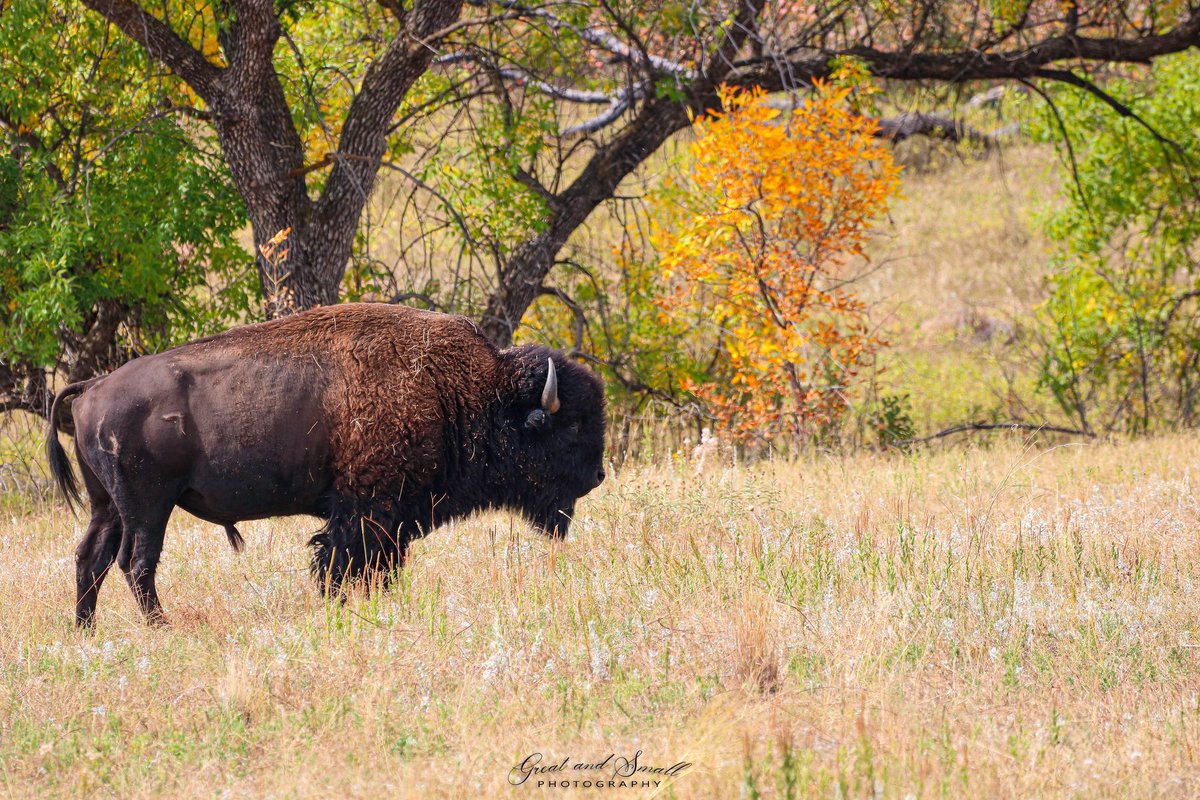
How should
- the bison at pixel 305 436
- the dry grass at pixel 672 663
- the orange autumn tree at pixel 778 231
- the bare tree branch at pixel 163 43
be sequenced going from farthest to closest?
the orange autumn tree at pixel 778 231 < the bare tree branch at pixel 163 43 < the bison at pixel 305 436 < the dry grass at pixel 672 663

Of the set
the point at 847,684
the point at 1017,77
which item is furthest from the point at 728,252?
the point at 847,684

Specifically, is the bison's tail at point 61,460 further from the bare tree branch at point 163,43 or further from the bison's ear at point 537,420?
the bare tree branch at point 163,43

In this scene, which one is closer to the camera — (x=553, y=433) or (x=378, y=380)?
(x=378, y=380)

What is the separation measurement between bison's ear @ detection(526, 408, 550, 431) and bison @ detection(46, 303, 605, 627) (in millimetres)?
14

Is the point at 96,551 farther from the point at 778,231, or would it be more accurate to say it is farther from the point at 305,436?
the point at 778,231

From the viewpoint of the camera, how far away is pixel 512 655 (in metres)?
4.88

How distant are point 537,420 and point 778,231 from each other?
16.5 feet

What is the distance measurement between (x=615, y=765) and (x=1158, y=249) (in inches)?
538

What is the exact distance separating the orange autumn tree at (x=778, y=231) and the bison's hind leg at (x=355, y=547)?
5020 millimetres

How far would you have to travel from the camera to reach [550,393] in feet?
21.8

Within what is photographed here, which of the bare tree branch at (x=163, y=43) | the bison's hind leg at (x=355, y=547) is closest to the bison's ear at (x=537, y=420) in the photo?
the bison's hind leg at (x=355, y=547)

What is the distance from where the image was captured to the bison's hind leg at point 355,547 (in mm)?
6160

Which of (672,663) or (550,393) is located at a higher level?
(550,393)

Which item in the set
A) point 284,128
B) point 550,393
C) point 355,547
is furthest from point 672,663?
point 284,128
